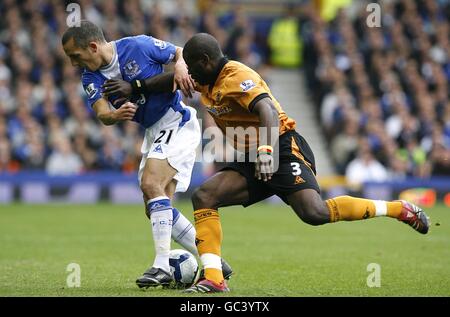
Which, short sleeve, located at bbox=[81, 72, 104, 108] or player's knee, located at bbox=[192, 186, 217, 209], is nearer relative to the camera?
player's knee, located at bbox=[192, 186, 217, 209]

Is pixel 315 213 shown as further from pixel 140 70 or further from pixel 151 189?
pixel 140 70

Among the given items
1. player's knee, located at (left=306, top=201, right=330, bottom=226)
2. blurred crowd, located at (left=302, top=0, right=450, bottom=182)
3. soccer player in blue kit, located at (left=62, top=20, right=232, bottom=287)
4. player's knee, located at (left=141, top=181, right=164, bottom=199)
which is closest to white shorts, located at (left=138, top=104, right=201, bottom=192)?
soccer player in blue kit, located at (left=62, top=20, right=232, bottom=287)

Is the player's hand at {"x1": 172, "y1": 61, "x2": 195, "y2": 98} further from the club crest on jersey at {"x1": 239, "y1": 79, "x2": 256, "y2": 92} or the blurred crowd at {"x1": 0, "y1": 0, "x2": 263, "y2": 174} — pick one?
the blurred crowd at {"x1": 0, "y1": 0, "x2": 263, "y2": 174}

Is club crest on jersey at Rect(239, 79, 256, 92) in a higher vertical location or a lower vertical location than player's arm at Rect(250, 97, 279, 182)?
higher

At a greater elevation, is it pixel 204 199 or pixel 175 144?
pixel 175 144

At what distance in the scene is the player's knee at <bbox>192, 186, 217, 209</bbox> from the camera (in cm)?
776

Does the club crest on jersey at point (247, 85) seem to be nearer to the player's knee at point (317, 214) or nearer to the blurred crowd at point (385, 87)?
the player's knee at point (317, 214)

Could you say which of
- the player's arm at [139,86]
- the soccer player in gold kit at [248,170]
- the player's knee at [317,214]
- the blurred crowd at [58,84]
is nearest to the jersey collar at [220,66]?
the soccer player in gold kit at [248,170]

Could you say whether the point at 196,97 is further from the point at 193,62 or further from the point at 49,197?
the point at 193,62

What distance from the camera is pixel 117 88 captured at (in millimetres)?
8164

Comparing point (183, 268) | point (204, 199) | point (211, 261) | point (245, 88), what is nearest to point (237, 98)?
point (245, 88)

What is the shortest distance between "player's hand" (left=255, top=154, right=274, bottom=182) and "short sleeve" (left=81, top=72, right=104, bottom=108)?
5.79 ft

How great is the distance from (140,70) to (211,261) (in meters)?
1.90
